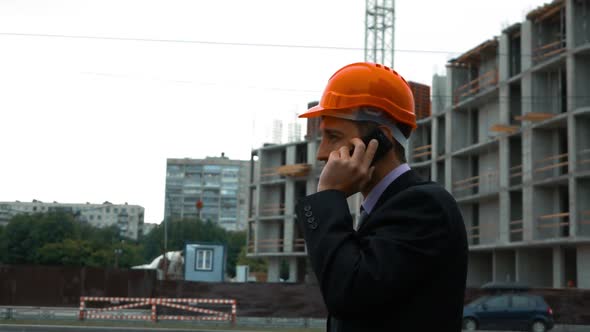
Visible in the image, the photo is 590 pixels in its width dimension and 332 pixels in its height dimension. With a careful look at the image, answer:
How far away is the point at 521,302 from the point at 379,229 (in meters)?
28.4

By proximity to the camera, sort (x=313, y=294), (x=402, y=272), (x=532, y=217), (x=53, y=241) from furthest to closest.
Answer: (x=53, y=241), (x=532, y=217), (x=313, y=294), (x=402, y=272)

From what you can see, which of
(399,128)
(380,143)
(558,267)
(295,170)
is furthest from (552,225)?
(380,143)

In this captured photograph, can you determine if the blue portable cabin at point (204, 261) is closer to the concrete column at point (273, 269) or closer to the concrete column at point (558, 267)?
the concrete column at point (558, 267)

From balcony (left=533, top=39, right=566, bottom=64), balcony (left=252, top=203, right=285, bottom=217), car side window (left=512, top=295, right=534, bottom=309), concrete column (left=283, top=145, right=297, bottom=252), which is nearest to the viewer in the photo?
car side window (left=512, top=295, right=534, bottom=309)

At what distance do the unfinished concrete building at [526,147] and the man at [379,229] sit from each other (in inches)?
1478

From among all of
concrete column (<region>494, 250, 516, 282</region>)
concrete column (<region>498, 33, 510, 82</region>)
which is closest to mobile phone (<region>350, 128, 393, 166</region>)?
concrete column (<region>498, 33, 510, 82</region>)

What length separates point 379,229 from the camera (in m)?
1.94

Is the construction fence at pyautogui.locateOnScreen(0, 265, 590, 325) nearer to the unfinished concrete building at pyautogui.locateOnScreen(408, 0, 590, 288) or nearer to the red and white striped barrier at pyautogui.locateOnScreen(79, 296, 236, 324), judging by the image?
the red and white striped barrier at pyautogui.locateOnScreen(79, 296, 236, 324)

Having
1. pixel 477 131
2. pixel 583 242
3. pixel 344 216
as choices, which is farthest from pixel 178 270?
pixel 344 216

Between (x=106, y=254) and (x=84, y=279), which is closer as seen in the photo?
(x=84, y=279)

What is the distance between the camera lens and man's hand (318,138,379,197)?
2.02 m

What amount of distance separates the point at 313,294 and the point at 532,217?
1978cm

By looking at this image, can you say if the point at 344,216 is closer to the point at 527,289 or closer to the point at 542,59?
the point at 527,289

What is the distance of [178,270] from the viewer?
56.3 meters
